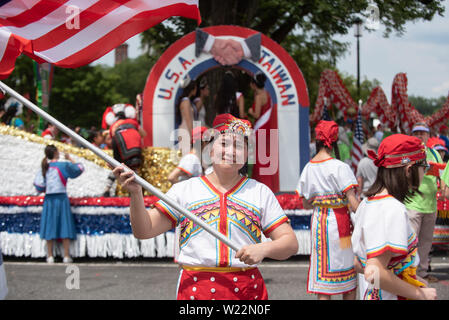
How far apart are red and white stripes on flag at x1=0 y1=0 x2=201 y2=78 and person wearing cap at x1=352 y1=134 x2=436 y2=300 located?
146 cm

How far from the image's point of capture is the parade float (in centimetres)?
757

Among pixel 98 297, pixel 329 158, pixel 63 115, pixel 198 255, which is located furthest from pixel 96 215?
pixel 63 115

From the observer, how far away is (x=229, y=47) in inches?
393

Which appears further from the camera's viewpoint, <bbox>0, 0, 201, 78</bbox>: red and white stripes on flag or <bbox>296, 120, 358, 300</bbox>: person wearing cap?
<bbox>296, 120, 358, 300</bbox>: person wearing cap

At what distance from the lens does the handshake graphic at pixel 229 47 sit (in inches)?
392

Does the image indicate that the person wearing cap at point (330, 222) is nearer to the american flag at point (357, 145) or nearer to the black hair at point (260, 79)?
the black hair at point (260, 79)

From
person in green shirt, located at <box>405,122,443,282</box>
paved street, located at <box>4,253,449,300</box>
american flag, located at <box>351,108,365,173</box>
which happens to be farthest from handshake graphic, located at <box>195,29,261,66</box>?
person in green shirt, located at <box>405,122,443,282</box>

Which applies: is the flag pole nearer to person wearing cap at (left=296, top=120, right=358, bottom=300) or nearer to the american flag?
person wearing cap at (left=296, top=120, right=358, bottom=300)

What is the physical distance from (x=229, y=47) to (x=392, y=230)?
798 cm

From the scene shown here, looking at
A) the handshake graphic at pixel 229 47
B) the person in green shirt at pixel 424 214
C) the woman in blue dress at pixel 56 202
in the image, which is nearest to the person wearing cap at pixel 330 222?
the person in green shirt at pixel 424 214

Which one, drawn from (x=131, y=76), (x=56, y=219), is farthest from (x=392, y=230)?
(x=131, y=76)

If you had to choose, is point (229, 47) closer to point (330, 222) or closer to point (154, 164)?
point (154, 164)

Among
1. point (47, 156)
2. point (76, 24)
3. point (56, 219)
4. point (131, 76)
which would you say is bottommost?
point (56, 219)
